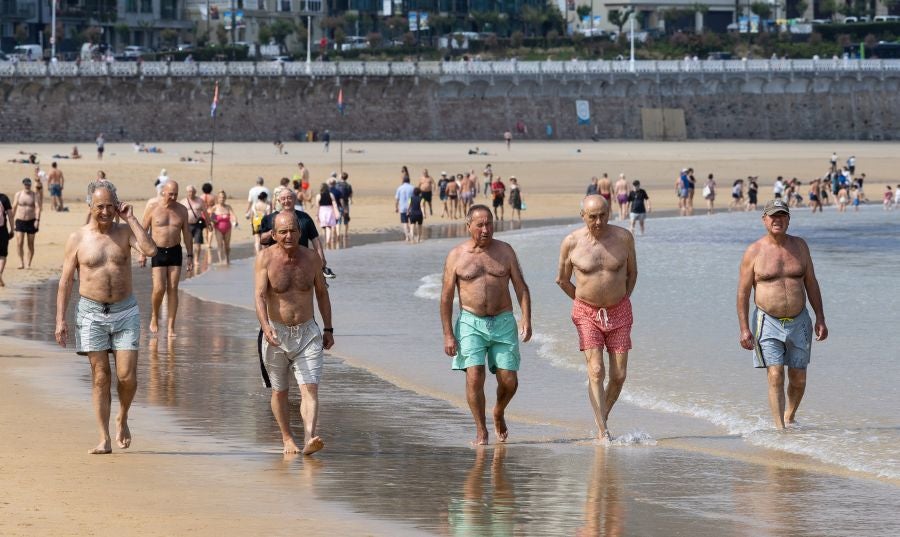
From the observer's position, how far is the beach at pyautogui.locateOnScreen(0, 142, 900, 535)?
787 cm

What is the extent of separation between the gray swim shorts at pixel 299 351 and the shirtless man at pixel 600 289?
1.70 meters

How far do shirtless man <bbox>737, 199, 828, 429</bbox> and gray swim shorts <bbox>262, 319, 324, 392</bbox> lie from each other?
2.90 metres

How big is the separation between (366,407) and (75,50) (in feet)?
297

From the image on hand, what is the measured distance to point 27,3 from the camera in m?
96.7

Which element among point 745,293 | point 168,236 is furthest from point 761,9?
point 745,293

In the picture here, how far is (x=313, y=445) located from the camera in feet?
30.0

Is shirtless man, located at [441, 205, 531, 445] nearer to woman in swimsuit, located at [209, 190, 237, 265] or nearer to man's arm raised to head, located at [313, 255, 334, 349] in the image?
man's arm raised to head, located at [313, 255, 334, 349]

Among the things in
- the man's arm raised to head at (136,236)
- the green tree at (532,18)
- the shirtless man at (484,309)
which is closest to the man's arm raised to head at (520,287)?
the shirtless man at (484,309)

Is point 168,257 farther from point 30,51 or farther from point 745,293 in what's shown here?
point 30,51

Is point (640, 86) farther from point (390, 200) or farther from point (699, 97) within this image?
point (390, 200)

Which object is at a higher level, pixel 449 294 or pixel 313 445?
pixel 449 294

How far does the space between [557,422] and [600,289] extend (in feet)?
5.84

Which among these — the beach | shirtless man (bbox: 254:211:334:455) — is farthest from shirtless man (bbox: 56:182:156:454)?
shirtless man (bbox: 254:211:334:455)

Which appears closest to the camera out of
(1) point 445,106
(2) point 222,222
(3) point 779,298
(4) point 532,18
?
(3) point 779,298
